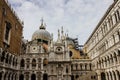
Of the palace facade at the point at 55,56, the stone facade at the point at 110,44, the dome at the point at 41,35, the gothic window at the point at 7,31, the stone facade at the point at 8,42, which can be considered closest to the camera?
the stone facade at the point at 110,44

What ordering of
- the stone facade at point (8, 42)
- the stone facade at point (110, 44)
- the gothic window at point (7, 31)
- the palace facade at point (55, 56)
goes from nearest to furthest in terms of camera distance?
the stone facade at point (110, 44)
the palace facade at point (55, 56)
the stone facade at point (8, 42)
the gothic window at point (7, 31)

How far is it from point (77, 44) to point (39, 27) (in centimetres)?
1787

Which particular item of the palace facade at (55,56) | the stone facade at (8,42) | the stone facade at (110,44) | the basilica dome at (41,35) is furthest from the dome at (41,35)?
the stone facade at (110,44)

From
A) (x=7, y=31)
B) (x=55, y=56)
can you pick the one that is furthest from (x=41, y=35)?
(x=7, y=31)

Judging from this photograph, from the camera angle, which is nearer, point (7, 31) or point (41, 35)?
point (7, 31)

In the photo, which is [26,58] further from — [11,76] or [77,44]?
[77,44]

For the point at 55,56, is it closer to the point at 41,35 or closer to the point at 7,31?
the point at 7,31

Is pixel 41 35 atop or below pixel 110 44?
atop

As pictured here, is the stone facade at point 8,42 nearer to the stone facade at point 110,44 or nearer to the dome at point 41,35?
the dome at point 41,35

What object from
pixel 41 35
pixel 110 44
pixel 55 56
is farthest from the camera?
pixel 41 35

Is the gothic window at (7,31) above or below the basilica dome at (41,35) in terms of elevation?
below

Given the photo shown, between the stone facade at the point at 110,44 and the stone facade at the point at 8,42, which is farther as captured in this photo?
the stone facade at the point at 8,42

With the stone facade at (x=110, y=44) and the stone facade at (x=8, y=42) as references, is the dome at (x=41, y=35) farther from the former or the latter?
the stone facade at (x=110, y=44)

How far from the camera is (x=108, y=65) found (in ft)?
94.9
